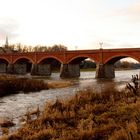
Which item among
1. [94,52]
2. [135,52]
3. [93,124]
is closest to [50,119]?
[93,124]

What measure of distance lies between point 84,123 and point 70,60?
70521 mm

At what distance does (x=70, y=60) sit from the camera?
8562 cm

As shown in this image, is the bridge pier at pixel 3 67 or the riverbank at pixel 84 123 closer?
the riverbank at pixel 84 123

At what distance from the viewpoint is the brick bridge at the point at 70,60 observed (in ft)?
247

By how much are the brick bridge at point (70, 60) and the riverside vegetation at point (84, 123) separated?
52.9 meters

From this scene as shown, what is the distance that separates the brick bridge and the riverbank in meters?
52.9

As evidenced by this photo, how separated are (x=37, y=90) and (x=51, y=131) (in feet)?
85.7

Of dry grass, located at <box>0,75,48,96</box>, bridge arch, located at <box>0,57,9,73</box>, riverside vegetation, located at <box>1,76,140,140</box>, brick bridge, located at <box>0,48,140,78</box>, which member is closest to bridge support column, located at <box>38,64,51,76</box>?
brick bridge, located at <box>0,48,140,78</box>

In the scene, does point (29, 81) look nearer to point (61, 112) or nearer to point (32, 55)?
point (61, 112)

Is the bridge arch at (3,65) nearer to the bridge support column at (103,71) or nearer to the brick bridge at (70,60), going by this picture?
the brick bridge at (70,60)

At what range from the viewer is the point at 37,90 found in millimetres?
39969

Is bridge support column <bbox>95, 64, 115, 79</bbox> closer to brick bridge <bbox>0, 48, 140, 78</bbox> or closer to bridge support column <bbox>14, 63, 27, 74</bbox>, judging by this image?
brick bridge <bbox>0, 48, 140, 78</bbox>

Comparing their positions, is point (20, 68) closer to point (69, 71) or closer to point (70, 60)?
point (69, 71)

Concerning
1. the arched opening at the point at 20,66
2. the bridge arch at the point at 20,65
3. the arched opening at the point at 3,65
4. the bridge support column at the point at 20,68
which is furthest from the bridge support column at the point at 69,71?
the arched opening at the point at 3,65
